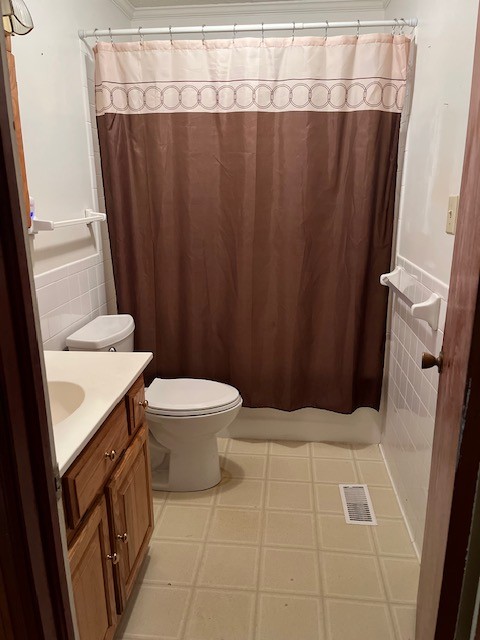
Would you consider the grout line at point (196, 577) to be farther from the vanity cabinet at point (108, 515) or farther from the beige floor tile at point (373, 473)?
the beige floor tile at point (373, 473)

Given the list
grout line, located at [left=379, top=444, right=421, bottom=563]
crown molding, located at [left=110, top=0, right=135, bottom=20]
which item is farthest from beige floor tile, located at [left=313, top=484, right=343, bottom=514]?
crown molding, located at [left=110, top=0, right=135, bottom=20]

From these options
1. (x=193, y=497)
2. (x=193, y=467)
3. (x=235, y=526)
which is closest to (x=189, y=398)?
(x=193, y=467)

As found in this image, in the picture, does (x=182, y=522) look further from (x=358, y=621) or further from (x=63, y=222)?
(x=63, y=222)

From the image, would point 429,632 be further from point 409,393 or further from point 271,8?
point 271,8

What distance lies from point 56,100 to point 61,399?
1.27m

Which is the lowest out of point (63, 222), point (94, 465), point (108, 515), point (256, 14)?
point (108, 515)

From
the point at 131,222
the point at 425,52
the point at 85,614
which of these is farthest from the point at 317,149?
the point at 85,614

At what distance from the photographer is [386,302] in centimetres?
241

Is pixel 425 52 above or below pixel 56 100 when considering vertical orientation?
above

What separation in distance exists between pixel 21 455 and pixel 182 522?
59.9 inches

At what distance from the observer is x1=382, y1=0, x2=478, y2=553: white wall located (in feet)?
5.04

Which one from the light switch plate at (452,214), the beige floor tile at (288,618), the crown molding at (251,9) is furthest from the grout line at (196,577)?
the crown molding at (251,9)

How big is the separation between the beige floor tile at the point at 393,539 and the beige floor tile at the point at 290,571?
0.91 ft

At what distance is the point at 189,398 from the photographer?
7.22 feet
